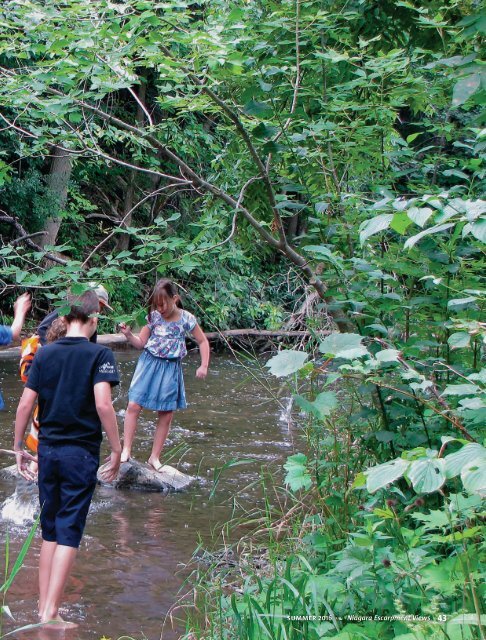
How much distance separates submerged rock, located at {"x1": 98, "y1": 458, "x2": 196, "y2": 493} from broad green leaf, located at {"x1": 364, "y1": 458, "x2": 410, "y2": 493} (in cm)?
426

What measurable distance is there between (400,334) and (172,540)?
86.4 inches

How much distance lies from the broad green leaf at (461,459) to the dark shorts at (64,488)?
235 cm

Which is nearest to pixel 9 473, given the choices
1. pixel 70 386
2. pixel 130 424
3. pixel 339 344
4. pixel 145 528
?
pixel 130 424

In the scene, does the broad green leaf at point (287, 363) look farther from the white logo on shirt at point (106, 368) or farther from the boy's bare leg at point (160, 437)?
the boy's bare leg at point (160, 437)

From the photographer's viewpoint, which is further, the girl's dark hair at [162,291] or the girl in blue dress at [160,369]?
the girl in blue dress at [160,369]

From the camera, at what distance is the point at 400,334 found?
3.95m

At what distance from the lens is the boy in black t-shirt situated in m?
4.01

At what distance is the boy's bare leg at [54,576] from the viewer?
382cm

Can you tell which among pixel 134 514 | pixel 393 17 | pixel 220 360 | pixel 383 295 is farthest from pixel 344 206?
pixel 220 360

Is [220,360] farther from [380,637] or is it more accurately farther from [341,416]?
[380,637]

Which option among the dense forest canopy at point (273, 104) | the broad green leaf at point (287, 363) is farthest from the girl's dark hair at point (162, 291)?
the broad green leaf at point (287, 363)

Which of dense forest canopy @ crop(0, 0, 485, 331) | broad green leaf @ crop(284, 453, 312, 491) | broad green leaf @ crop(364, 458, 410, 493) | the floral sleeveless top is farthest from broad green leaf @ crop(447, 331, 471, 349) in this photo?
the floral sleeveless top

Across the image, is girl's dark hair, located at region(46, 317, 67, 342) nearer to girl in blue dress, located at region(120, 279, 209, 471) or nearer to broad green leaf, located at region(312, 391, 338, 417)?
broad green leaf, located at region(312, 391, 338, 417)

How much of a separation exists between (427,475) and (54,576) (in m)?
2.32
